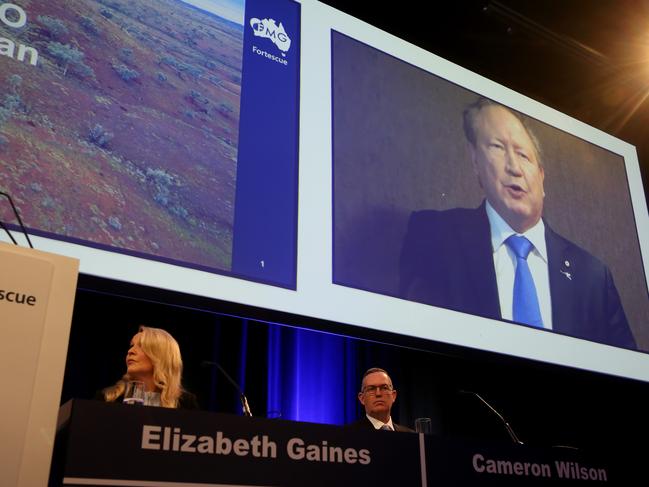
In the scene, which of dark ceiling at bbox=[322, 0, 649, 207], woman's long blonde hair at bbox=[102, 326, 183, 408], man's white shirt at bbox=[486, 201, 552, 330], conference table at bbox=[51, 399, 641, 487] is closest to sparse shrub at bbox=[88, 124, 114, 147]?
woman's long blonde hair at bbox=[102, 326, 183, 408]

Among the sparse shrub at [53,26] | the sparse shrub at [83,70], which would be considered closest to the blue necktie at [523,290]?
the sparse shrub at [83,70]

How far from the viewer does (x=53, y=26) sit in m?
2.40

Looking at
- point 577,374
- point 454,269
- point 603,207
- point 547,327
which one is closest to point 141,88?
point 454,269

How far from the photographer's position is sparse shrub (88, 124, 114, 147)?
2.35 meters

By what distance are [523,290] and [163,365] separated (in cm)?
162

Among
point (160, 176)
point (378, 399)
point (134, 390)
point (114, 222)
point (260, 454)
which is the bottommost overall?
point (260, 454)

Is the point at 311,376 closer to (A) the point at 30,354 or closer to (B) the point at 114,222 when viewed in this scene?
(B) the point at 114,222

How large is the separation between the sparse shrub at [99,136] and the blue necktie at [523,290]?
5.91 ft

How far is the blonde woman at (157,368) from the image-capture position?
7.94 feet

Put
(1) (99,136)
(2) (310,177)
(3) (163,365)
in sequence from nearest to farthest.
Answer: (1) (99,136)
(3) (163,365)
(2) (310,177)

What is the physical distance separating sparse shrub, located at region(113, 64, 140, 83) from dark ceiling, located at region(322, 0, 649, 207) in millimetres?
1673

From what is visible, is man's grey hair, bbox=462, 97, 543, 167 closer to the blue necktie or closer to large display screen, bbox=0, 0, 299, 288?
the blue necktie

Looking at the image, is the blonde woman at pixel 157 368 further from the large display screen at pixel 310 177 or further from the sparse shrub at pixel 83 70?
the sparse shrub at pixel 83 70

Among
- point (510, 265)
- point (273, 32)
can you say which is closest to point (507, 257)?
point (510, 265)
